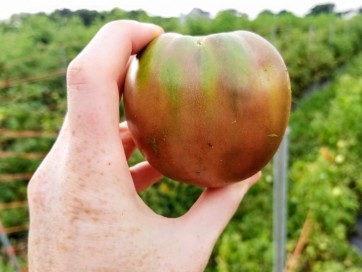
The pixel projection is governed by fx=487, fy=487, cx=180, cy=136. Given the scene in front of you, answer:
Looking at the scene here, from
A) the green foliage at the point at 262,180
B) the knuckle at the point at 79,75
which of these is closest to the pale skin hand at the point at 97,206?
the knuckle at the point at 79,75

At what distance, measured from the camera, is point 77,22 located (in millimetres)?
8195

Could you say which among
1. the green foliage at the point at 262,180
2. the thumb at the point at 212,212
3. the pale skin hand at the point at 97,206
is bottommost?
the green foliage at the point at 262,180

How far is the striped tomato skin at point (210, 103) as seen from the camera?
77 cm

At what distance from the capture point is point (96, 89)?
0.73 meters

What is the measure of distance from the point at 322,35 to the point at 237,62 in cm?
950

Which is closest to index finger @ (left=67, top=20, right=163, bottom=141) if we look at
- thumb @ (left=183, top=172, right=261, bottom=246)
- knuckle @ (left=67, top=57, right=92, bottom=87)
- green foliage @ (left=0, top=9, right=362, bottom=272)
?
knuckle @ (left=67, top=57, right=92, bottom=87)

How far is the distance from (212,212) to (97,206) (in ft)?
0.65

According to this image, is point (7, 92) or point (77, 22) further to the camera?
point (77, 22)

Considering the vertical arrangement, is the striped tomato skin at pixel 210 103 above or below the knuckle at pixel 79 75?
below

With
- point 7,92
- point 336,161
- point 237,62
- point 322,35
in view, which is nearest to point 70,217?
point 237,62

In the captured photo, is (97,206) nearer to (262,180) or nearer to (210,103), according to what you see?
(210,103)

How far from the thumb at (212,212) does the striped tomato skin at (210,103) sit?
3 centimetres

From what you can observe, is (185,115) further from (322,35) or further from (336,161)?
(322,35)

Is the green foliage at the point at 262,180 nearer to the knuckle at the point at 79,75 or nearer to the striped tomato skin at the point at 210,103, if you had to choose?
the striped tomato skin at the point at 210,103
